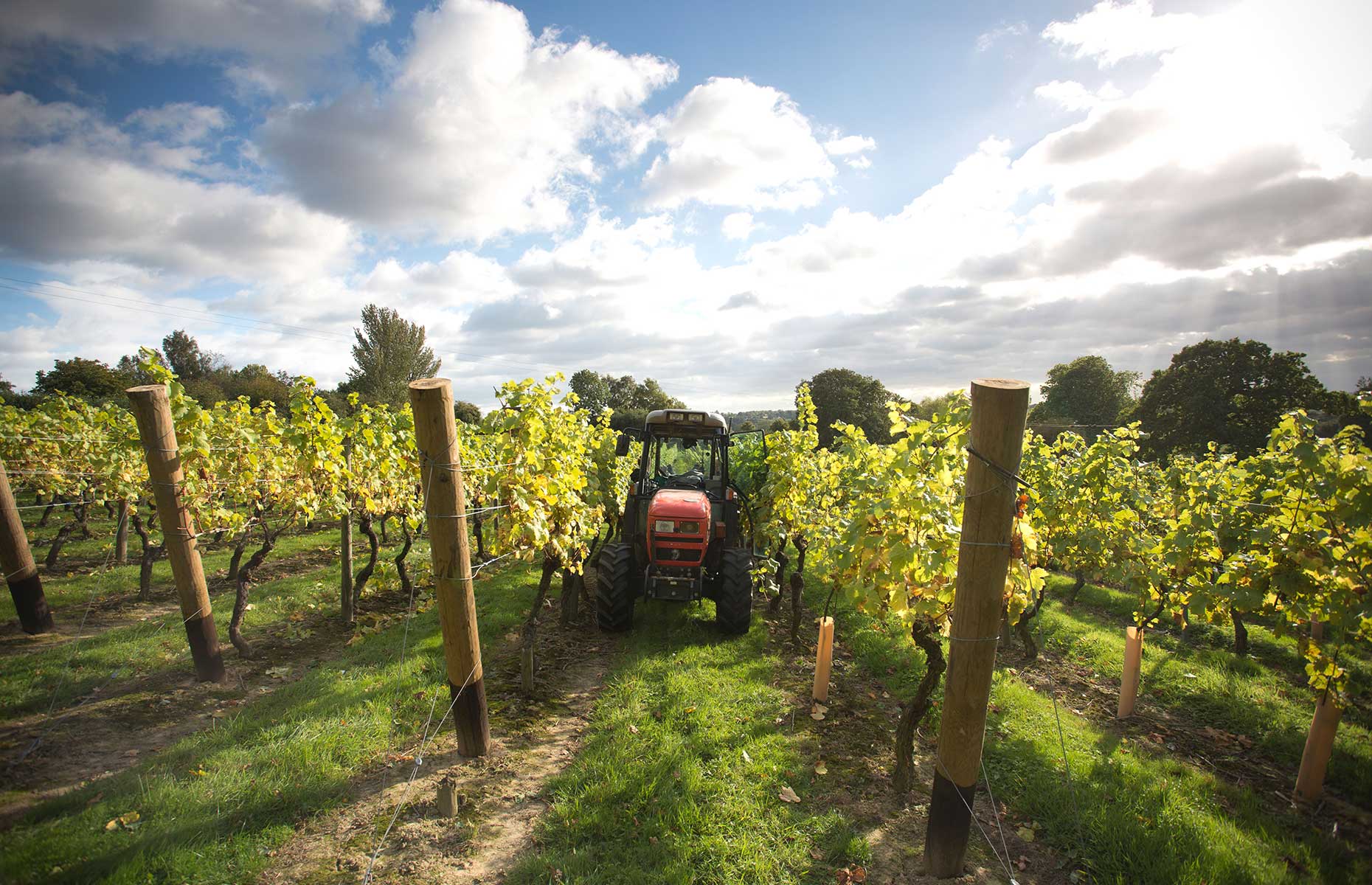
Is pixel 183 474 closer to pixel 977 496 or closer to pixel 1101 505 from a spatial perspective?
pixel 977 496

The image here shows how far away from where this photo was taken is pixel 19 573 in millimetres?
5621

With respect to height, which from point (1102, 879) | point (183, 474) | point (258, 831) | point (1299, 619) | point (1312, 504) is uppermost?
point (183, 474)

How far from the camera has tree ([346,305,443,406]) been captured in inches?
1393

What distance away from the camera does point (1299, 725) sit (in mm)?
4598

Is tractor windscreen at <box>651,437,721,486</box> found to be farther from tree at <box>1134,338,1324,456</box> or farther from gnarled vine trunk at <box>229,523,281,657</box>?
tree at <box>1134,338,1324,456</box>

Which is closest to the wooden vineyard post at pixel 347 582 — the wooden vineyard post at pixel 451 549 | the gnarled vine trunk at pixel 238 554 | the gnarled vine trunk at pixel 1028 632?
the gnarled vine trunk at pixel 238 554

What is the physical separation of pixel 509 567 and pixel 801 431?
5.53 metres

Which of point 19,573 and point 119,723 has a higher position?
point 19,573

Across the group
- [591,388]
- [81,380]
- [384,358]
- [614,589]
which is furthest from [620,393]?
[614,589]

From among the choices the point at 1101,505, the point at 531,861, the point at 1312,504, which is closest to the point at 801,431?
the point at 1101,505

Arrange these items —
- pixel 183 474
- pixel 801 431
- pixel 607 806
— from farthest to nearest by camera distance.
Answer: pixel 801 431 < pixel 183 474 < pixel 607 806

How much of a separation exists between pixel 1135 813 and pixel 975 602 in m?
2.10

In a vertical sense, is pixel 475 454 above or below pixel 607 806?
above

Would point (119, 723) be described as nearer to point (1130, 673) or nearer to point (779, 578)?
point (779, 578)
